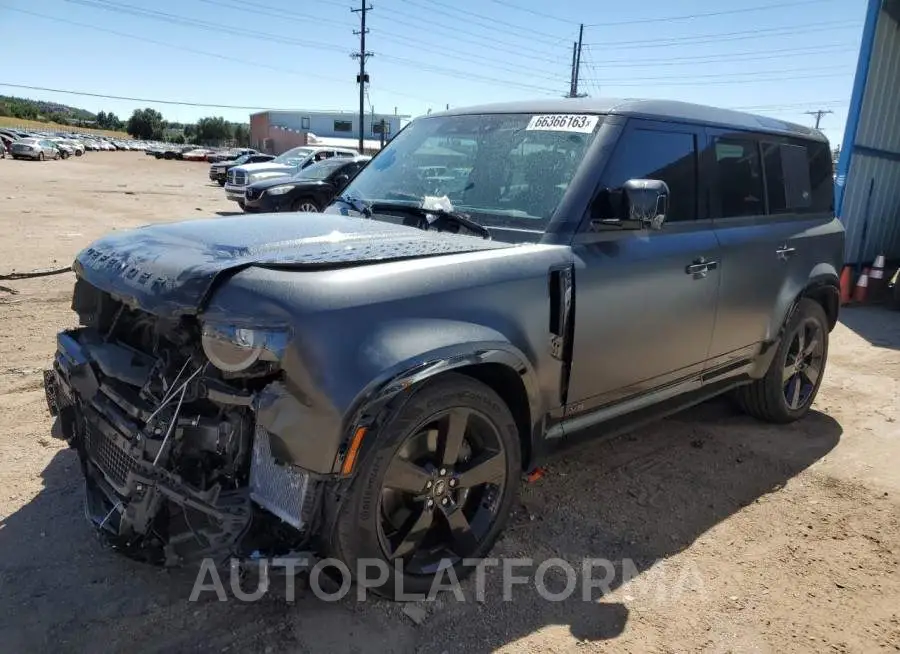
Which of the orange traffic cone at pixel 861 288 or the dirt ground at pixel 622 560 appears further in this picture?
the orange traffic cone at pixel 861 288

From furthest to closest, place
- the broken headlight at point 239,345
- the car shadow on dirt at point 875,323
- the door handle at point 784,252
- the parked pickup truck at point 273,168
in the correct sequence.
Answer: the parked pickup truck at point 273,168
the car shadow on dirt at point 875,323
the door handle at point 784,252
the broken headlight at point 239,345

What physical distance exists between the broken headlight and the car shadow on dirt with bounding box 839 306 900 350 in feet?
23.8

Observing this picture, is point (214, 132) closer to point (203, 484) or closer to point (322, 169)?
point (322, 169)

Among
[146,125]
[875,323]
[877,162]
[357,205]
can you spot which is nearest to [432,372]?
[357,205]

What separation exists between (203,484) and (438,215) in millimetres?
1626

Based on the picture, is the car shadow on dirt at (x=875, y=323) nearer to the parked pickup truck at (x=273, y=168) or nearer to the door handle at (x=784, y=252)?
the door handle at (x=784, y=252)

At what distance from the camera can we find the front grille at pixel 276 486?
225 cm

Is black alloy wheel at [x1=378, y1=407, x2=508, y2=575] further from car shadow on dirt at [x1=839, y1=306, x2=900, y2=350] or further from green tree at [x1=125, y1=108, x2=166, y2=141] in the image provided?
green tree at [x1=125, y1=108, x2=166, y2=141]

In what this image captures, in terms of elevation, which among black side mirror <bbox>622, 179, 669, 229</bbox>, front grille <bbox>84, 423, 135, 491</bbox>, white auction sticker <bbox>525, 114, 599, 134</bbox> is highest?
white auction sticker <bbox>525, 114, 599, 134</bbox>

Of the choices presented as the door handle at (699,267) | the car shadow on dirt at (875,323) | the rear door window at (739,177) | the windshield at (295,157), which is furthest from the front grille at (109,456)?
the windshield at (295,157)

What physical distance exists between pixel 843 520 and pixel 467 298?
2504 millimetres

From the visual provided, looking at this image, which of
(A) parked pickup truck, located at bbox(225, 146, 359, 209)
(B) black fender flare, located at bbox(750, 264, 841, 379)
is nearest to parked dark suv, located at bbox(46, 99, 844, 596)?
(B) black fender flare, located at bbox(750, 264, 841, 379)

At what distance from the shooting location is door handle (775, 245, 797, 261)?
4133 mm

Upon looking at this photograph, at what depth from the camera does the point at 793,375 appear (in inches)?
186
